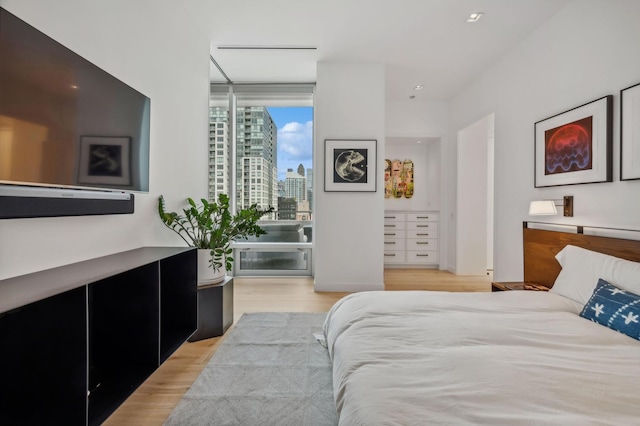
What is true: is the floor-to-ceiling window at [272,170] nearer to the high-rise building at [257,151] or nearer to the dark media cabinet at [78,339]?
the high-rise building at [257,151]

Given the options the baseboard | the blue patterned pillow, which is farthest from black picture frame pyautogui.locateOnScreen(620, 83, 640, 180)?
the baseboard

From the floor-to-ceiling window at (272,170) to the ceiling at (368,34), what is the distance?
1.61 ft

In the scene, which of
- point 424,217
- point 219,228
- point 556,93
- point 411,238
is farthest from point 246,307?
point 556,93

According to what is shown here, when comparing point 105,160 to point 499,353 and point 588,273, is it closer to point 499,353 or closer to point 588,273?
point 499,353

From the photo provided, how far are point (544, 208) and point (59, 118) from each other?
331cm

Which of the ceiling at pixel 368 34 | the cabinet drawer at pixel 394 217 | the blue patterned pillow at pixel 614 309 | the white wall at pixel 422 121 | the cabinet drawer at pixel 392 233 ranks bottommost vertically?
the blue patterned pillow at pixel 614 309

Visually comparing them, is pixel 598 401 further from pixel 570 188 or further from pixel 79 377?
pixel 570 188

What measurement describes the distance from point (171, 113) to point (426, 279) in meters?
3.95

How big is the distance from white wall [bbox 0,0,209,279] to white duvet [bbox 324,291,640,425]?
1441 mm

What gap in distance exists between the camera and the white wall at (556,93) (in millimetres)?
2090

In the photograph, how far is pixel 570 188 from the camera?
2.50 m

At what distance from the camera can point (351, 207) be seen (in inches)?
151

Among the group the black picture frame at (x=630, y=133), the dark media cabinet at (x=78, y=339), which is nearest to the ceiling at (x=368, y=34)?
the black picture frame at (x=630, y=133)

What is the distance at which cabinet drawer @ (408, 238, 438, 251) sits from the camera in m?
5.28
